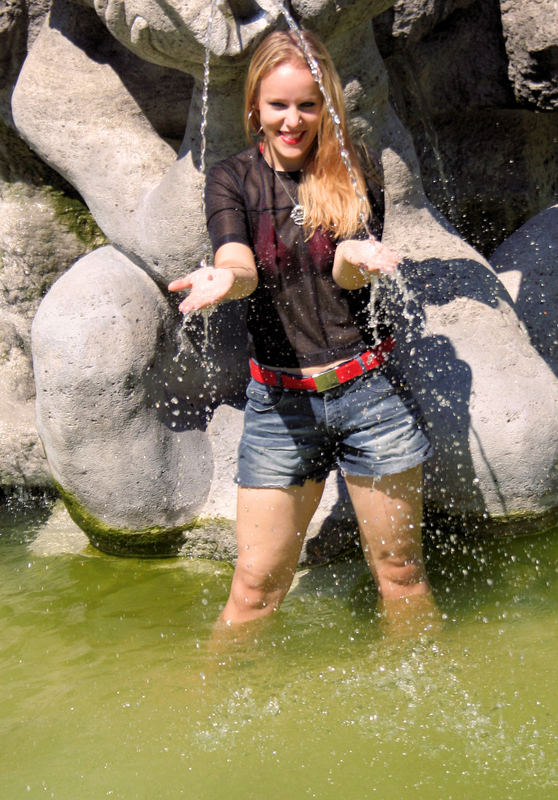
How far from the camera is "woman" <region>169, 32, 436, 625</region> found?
203cm

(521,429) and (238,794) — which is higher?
(521,429)

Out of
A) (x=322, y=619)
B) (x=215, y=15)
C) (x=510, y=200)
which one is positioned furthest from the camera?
(x=510, y=200)

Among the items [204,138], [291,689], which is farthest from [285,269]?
[291,689]

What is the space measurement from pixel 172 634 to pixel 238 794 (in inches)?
26.3

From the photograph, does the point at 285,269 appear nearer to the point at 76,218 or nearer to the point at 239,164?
the point at 239,164

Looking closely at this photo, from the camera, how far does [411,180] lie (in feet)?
8.98

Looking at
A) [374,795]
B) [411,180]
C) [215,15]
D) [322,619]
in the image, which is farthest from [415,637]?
[215,15]

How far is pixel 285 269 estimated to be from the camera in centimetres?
212

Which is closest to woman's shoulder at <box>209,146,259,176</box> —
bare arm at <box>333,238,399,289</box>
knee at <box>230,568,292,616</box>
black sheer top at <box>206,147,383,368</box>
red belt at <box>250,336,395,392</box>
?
black sheer top at <box>206,147,383,368</box>

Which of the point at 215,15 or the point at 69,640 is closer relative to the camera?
the point at 215,15

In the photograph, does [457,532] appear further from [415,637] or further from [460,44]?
[460,44]

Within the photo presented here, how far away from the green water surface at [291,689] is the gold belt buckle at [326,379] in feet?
2.09

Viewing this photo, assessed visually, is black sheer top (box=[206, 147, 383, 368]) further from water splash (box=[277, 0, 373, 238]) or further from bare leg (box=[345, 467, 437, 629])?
bare leg (box=[345, 467, 437, 629])

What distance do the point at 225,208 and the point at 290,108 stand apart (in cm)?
24
